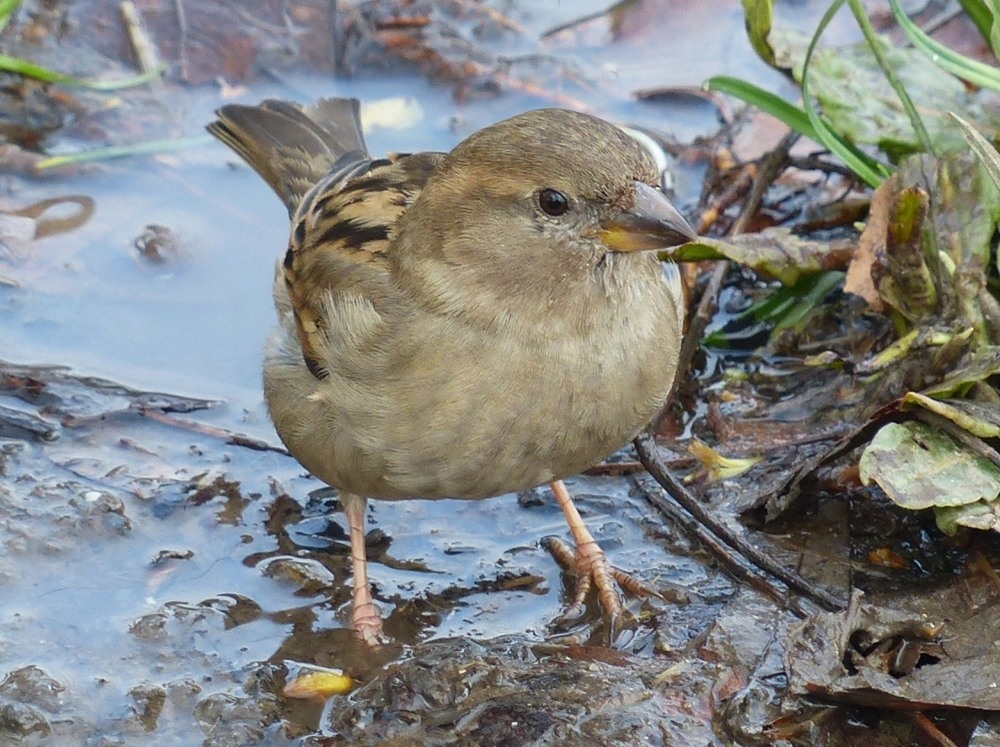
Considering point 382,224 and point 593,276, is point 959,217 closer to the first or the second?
point 593,276

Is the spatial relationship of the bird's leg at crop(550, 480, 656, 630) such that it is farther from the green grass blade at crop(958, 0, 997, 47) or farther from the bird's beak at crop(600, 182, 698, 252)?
the green grass blade at crop(958, 0, 997, 47)

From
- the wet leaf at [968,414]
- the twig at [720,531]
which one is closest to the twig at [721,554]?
the twig at [720,531]

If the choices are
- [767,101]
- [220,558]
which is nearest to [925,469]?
[767,101]

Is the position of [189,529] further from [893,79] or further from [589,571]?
[893,79]

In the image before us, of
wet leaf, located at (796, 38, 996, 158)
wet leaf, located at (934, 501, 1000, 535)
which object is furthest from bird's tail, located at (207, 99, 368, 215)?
wet leaf, located at (934, 501, 1000, 535)

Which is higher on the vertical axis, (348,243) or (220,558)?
(348,243)

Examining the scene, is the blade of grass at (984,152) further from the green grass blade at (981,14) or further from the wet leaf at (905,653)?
the wet leaf at (905,653)
